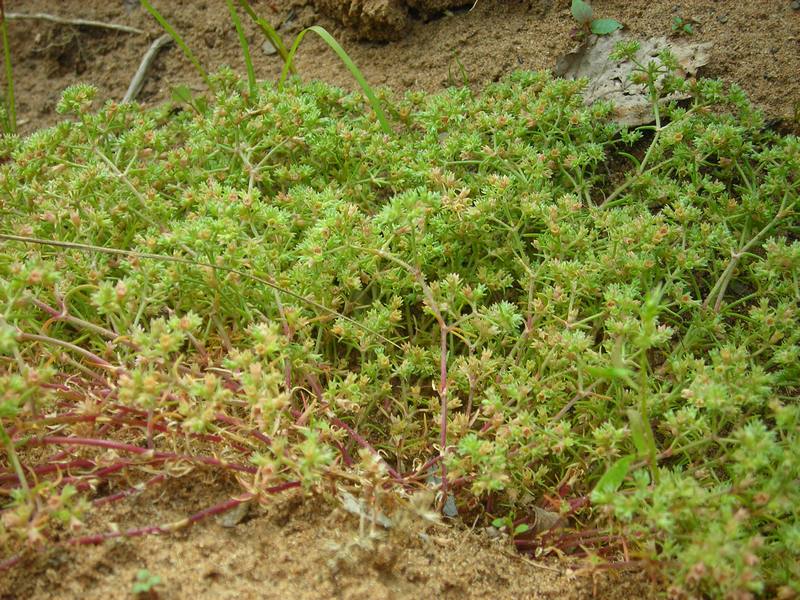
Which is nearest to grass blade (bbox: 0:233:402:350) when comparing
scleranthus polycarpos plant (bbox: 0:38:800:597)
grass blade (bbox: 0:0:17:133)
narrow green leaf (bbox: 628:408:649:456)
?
scleranthus polycarpos plant (bbox: 0:38:800:597)

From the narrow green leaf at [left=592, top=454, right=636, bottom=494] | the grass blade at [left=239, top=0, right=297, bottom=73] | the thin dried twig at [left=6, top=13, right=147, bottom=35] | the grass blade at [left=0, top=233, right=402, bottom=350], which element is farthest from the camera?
the thin dried twig at [left=6, top=13, right=147, bottom=35]

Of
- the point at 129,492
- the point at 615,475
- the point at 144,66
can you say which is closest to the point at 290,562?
the point at 129,492

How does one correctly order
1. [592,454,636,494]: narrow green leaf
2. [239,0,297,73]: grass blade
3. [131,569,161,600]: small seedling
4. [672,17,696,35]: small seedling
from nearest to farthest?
[131,569,161,600]: small seedling, [592,454,636,494]: narrow green leaf, [672,17,696,35]: small seedling, [239,0,297,73]: grass blade

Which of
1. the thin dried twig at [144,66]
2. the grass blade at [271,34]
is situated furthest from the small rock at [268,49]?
the thin dried twig at [144,66]

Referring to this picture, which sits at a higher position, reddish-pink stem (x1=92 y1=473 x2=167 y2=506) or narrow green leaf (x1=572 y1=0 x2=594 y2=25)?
narrow green leaf (x1=572 y1=0 x2=594 y2=25)

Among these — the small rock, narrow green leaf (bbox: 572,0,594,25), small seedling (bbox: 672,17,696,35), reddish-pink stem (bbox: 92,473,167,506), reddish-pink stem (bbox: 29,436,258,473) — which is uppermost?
the small rock

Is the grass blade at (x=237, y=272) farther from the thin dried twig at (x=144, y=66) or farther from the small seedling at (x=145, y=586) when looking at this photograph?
the thin dried twig at (x=144, y=66)

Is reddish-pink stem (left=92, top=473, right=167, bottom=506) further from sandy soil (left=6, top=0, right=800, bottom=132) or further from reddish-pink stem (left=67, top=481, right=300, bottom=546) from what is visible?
sandy soil (left=6, top=0, right=800, bottom=132)

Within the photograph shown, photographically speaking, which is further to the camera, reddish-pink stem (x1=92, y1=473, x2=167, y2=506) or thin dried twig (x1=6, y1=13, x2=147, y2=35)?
thin dried twig (x1=6, y1=13, x2=147, y2=35)
